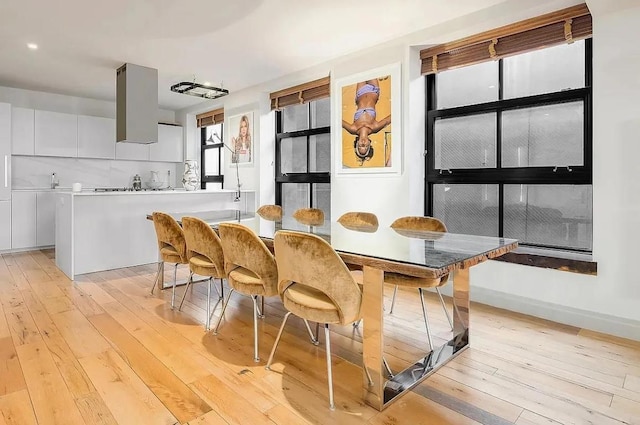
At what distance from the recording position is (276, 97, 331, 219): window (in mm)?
5062

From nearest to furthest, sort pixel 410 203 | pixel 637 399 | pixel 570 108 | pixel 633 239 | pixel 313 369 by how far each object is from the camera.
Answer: pixel 637 399
pixel 313 369
pixel 633 239
pixel 570 108
pixel 410 203

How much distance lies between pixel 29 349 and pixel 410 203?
125 inches

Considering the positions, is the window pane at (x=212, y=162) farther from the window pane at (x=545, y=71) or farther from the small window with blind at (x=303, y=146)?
the window pane at (x=545, y=71)

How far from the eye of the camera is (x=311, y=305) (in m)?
1.83

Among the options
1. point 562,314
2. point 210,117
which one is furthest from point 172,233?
point 210,117

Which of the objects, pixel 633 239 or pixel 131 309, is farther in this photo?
pixel 131 309

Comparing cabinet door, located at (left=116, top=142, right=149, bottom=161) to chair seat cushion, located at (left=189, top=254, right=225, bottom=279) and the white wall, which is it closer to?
chair seat cushion, located at (left=189, top=254, right=225, bottom=279)

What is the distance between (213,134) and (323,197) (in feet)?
10.3

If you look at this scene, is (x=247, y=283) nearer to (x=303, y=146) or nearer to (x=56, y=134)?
(x=303, y=146)

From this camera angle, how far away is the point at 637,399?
1.85 m

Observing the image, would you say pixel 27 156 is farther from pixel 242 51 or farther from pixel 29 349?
pixel 29 349

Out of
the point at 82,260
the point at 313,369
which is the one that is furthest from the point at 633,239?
→ the point at 82,260

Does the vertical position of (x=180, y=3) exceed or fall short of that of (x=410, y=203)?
it exceeds it

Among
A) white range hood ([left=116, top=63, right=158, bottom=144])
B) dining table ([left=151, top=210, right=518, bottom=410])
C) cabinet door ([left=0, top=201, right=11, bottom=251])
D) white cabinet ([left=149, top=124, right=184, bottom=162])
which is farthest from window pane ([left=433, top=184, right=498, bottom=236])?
cabinet door ([left=0, top=201, right=11, bottom=251])
